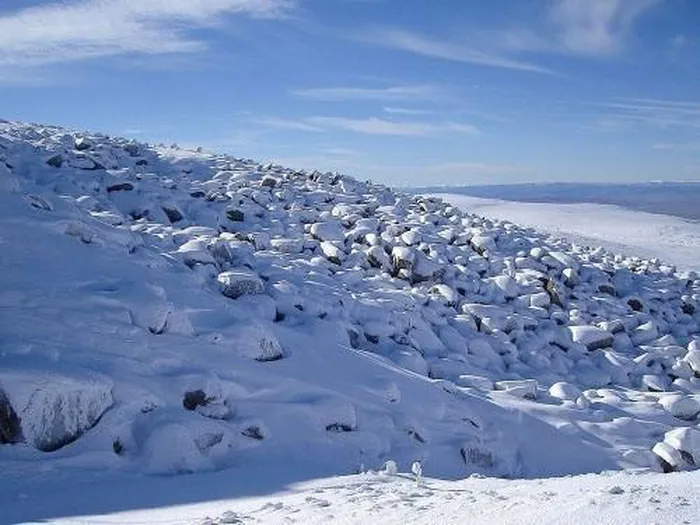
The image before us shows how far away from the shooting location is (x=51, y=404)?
378 cm

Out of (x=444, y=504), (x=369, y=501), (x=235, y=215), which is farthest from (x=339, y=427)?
(x=235, y=215)

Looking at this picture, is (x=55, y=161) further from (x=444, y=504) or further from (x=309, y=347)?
(x=444, y=504)

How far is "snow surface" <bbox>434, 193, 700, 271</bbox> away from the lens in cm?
2014

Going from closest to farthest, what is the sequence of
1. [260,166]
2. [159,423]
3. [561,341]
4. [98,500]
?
[98,500]
[159,423]
[561,341]
[260,166]

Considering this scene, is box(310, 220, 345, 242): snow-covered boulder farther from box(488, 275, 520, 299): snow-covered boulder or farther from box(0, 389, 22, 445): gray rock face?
box(0, 389, 22, 445): gray rock face

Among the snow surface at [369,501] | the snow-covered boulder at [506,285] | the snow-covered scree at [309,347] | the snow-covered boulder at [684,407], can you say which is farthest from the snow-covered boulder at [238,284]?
the snow-covered boulder at [684,407]

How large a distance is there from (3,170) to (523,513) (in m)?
5.92

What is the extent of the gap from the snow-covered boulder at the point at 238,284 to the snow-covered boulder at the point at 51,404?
233cm

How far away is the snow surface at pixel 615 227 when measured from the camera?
20141 mm

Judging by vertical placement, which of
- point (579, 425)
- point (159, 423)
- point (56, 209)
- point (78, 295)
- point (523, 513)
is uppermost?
point (56, 209)

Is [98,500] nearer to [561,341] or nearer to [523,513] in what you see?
[523,513]

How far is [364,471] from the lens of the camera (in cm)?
418

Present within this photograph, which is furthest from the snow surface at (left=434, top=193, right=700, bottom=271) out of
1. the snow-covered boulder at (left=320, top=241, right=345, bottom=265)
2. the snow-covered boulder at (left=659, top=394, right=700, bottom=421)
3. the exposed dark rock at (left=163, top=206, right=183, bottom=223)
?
the exposed dark rock at (left=163, top=206, right=183, bottom=223)

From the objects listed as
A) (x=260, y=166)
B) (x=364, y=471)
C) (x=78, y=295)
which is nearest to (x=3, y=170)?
(x=78, y=295)
